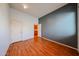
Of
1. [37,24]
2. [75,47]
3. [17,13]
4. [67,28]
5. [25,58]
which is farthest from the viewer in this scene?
[37,24]

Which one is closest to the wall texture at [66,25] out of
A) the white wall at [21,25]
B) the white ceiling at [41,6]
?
the white ceiling at [41,6]

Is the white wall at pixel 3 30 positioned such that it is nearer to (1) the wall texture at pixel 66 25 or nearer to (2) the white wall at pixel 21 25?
(1) the wall texture at pixel 66 25

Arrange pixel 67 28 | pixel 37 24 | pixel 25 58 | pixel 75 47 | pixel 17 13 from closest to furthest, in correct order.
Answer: pixel 25 58 < pixel 75 47 < pixel 67 28 < pixel 17 13 < pixel 37 24

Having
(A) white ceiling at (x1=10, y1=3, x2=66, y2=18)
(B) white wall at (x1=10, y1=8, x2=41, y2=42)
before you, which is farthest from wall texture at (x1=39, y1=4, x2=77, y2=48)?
(B) white wall at (x1=10, y1=8, x2=41, y2=42)

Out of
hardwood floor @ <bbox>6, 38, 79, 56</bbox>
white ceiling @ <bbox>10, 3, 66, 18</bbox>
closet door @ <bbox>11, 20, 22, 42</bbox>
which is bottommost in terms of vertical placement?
hardwood floor @ <bbox>6, 38, 79, 56</bbox>

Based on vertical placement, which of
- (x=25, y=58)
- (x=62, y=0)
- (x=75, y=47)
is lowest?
(x=75, y=47)

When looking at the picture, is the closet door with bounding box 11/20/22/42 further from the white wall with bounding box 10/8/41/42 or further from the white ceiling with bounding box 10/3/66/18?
the white ceiling with bounding box 10/3/66/18

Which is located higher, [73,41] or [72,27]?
[72,27]

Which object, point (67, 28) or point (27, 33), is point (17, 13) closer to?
point (27, 33)

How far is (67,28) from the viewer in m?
5.38

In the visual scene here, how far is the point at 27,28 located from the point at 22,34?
720mm

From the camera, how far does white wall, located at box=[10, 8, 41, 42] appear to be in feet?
25.1

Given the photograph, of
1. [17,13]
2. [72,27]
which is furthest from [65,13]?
[17,13]

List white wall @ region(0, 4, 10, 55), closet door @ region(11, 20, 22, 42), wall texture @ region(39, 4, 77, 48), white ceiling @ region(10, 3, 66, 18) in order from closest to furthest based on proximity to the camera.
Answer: white wall @ region(0, 4, 10, 55) < wall texture @ region(39, 4, 77, 48) < white ceiling @ region(10, 3, 66, 18) < closet door @ region(11, 20, 22, 42)
